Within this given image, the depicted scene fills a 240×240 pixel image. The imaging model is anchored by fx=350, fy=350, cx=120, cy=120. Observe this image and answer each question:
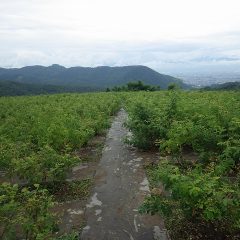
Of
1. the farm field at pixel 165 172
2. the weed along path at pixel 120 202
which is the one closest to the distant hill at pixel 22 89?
the farm field at pixel 165 172

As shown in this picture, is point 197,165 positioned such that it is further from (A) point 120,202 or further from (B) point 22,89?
(B) point 22,89

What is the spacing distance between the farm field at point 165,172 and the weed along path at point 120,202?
0.27 metres

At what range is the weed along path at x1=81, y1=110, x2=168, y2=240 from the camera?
5191 mm

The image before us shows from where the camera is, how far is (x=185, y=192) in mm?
4363

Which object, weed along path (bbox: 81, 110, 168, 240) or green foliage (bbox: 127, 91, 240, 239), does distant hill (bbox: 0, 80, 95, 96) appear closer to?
green foliage (bbox: 127, 91, 240, 239)

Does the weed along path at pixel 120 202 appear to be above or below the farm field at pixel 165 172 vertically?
below

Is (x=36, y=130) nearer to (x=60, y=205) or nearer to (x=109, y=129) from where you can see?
(x=60, y=205)

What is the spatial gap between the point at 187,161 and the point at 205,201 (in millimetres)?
4065

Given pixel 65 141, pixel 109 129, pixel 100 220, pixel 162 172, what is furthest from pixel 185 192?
pixel 109 129

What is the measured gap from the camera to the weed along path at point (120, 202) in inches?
204

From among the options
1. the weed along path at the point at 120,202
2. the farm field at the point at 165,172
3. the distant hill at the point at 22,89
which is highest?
the farm field at the point at 165,172

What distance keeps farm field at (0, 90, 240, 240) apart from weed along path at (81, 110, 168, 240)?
27cm

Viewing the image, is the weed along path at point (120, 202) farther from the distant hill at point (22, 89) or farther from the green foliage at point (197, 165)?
the distant hill at point (22, 89)

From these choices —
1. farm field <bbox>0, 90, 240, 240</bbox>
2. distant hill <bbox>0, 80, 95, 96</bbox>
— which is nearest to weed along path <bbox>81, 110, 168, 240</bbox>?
farm field <bbox>0, 90, 240, 240</bbox>
